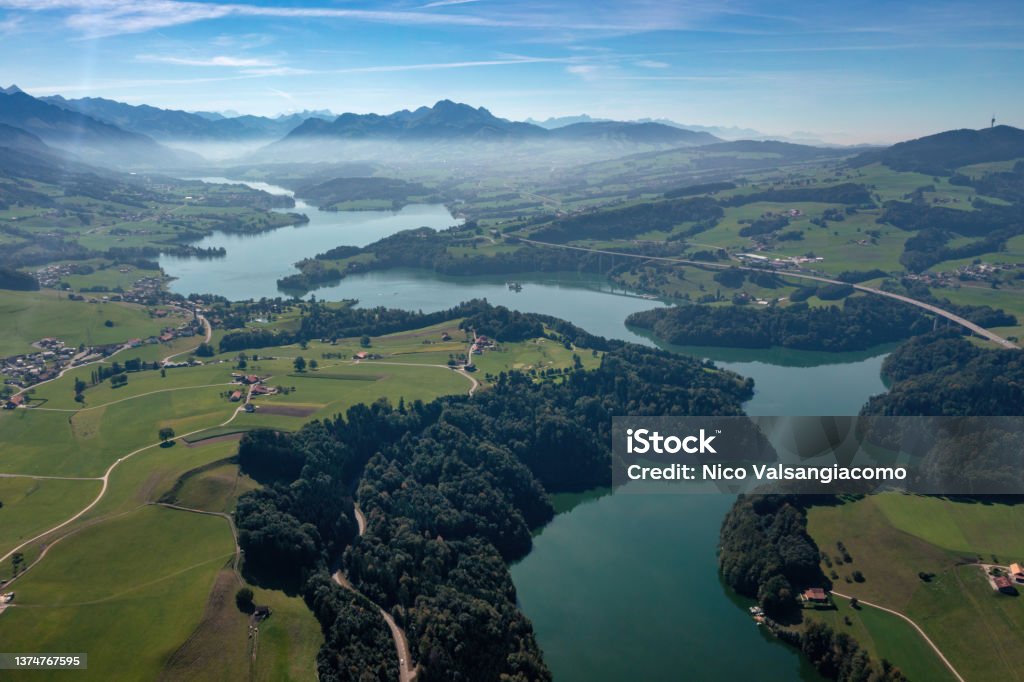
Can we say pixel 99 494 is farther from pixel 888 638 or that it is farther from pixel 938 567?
pixel 938 567

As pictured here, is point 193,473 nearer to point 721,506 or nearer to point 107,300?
point 721,506

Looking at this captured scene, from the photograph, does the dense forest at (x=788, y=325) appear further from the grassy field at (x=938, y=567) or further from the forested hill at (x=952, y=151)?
the forested hill at (x=952, y=151)

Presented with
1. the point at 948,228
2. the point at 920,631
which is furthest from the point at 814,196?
the point at 920,631

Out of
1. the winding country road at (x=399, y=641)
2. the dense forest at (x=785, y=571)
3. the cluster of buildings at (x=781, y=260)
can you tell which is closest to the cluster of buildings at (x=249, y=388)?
the winding country road at (x=399, y=641)

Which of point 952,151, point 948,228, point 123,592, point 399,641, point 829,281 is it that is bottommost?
point 399,641

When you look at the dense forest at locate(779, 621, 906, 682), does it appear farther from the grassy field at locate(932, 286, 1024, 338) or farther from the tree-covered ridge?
the grassy field at locate(932, 286, 1024, 338)

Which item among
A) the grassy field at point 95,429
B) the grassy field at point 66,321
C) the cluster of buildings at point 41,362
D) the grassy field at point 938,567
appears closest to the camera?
the grassy field at point 938,567
